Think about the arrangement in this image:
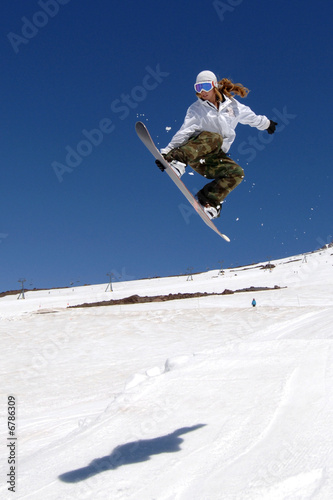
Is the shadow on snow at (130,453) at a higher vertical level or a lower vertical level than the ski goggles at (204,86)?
lower

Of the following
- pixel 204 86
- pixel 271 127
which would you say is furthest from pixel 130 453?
pixel 271 127

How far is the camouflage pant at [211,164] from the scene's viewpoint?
4.83m

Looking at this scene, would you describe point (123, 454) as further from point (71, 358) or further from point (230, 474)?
point (71, 358)

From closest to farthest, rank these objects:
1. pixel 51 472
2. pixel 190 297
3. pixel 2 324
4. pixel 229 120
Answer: pixel 51 472, pixel 229 120, pixel 2 324, pixel 190 297

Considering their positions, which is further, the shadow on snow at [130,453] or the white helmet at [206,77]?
the white helmet at [206,77]

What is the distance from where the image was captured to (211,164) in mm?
5184

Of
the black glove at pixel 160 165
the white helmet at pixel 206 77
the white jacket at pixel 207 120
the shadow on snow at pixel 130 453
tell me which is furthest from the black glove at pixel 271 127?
the shadow on snow at pixel 130 453

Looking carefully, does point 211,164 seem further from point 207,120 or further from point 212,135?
point 207,120

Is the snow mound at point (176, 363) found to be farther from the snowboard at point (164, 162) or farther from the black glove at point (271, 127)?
the black glove at point (271, 127)

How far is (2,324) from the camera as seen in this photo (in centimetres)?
1809

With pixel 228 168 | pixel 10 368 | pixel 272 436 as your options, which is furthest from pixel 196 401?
pixel 10 368

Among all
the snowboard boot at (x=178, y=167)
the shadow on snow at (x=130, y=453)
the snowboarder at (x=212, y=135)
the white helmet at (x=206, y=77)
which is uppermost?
the white helmet at (x=206, y=77)

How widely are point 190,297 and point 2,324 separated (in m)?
13.4

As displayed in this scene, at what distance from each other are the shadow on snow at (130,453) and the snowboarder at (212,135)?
2749 millimetres
